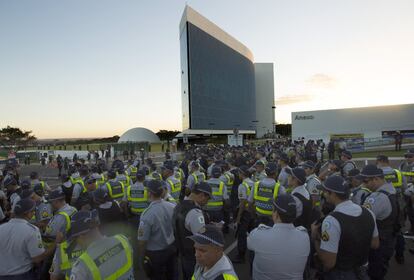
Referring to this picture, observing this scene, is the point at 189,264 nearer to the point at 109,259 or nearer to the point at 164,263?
the point at 164,263

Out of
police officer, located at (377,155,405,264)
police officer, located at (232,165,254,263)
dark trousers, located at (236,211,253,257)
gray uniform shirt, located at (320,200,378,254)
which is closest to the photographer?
gray uniform shirt, located at (320,200,378,254)

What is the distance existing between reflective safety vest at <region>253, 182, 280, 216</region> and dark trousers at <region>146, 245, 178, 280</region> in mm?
1889

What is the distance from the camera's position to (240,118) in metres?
93.4

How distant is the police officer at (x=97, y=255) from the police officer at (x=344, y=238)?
2.09 metres

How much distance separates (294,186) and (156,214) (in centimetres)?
243

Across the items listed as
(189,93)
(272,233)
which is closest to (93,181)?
(272,233)

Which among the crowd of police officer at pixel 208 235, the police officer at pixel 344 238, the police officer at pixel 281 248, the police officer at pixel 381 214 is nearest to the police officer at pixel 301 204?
the crowd of police officer at pixel 208 235

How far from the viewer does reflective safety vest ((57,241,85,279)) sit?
329cm

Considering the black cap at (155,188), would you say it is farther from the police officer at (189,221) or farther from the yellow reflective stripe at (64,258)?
the yellow reflective stripe at (64,258)

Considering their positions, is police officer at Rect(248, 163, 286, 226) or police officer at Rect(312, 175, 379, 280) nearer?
police officer at Rect(312, 175, 379, 280)

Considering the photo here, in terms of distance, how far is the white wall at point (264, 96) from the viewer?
369 ft

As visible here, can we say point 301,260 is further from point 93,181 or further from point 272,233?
point 93,181

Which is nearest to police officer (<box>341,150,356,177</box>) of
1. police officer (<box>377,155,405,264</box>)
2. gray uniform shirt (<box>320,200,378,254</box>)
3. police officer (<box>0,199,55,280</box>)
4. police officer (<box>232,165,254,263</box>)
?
police officer (<box>377,155,405,264</box>)

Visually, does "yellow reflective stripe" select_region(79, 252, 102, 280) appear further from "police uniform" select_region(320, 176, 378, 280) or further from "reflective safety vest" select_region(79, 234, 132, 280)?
"police uniform" select_region(320, 176, 378, 280)
